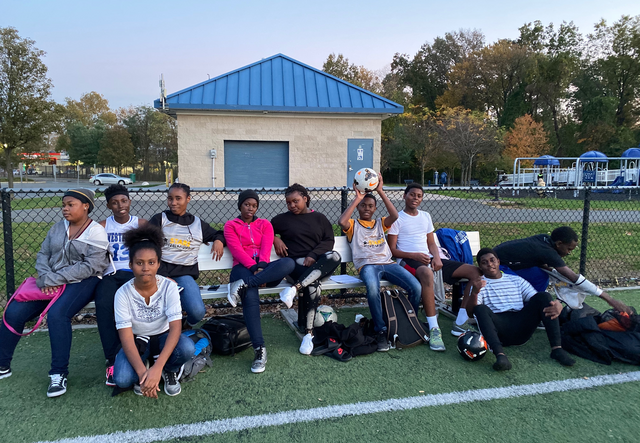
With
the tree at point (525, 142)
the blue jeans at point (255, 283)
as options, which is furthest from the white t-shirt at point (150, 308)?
the tree at point (525, 142)

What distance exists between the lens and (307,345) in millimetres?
3566

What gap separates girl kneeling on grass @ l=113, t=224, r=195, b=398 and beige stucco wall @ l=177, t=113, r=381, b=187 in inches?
536

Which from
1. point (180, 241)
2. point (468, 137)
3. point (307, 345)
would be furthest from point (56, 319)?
point (468, 137)

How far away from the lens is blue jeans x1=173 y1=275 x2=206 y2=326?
11.1 feet

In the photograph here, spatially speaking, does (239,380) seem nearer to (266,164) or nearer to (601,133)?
(266,164)

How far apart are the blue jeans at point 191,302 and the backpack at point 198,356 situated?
129 millimetres

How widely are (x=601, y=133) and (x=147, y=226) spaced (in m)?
43.3

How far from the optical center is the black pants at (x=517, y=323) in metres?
3.43

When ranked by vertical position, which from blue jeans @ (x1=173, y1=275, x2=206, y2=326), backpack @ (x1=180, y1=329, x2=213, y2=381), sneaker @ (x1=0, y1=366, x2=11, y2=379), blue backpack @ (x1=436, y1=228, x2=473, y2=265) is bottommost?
sneaker @ (x1=0, y1=366, x2=11, y2=379)

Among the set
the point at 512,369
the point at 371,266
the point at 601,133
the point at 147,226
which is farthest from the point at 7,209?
the point at 601,133

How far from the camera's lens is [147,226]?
3.01 meters

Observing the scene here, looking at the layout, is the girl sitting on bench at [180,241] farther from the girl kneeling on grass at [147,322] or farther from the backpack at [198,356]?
the girl kneeling on grass at [147,322]

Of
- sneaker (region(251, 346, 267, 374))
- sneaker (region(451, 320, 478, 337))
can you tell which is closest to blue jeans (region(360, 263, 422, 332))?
sneaker (region(451, 320, 478, 337))

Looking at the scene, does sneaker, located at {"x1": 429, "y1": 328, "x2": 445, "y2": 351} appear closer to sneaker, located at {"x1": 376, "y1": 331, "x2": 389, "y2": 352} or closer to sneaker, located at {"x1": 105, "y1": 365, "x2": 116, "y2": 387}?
sneaker, located at {"x1": 376, "y1": 331, "x2": 389, "y2": 352}
